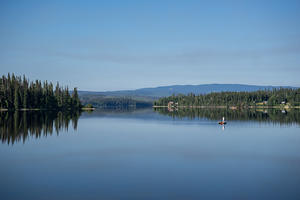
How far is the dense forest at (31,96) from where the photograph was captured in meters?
116

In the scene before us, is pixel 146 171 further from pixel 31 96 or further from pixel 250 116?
pixel 31 96

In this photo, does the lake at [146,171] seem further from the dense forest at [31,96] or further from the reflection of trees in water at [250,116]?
the dense forest at [31,96]

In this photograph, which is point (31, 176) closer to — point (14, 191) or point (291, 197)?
point (14, 191)

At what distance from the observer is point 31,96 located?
408 feet

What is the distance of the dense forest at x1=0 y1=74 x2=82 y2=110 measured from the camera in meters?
116

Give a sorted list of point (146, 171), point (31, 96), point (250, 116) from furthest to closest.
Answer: point (31, 96) → point (250, 116) → point (146, 171)

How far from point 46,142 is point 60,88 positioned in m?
116

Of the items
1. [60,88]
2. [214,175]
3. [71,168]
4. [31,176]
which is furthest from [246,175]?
[60,88]

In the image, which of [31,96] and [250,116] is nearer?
[250,116]

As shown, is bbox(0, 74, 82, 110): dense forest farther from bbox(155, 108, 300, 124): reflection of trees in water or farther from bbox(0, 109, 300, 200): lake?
bbox(0, 109, 300, 200): lake

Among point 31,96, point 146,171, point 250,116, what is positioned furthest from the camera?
point 31,96

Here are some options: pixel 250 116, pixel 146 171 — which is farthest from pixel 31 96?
pixel 146 171

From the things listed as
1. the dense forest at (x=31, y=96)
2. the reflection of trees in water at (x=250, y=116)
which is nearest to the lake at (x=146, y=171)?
the reflection of trees in water at (x=250, y=116)

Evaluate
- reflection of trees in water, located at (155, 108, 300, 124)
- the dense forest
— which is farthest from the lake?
the dense forest
